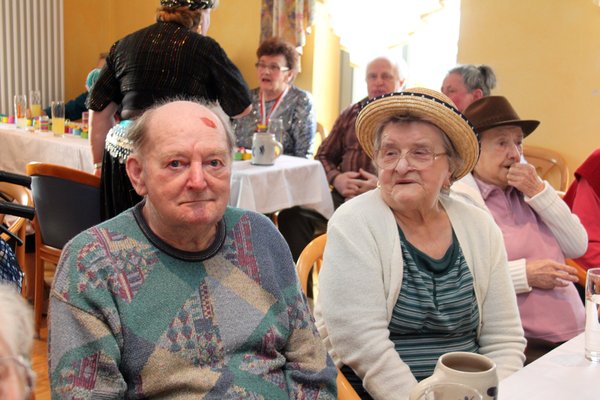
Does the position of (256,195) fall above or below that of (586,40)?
below

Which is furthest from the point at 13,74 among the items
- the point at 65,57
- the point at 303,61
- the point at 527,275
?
the point at 527,275

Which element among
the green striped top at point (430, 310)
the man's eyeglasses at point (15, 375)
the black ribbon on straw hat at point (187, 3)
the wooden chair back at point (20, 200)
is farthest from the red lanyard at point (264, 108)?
the man's eyeglasses at point (15, 375)

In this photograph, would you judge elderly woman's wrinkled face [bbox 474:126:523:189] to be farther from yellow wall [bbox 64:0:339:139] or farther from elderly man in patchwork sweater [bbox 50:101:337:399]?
yellow wall [bbox 64:0:339:139]

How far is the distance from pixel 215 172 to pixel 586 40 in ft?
10.2

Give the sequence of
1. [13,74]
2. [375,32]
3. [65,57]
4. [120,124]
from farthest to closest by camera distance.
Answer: [65,57] < [13,74] < [375,32] < [120,124]

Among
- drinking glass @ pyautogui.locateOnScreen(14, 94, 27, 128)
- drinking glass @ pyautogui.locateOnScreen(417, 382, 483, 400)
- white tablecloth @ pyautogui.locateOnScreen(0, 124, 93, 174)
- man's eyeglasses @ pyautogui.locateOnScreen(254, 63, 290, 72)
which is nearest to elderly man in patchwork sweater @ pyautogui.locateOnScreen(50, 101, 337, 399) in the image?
drinking glass @ pyautogui.locateOnScreen(417, 382, 483, 400)

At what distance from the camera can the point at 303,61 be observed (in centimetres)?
537

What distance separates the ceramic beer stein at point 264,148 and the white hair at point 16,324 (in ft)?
8.77

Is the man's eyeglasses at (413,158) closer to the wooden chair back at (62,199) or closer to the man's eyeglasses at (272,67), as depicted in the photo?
the wooden chair back at (62,199)

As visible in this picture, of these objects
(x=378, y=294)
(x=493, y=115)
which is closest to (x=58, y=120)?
(x=493, y=115)

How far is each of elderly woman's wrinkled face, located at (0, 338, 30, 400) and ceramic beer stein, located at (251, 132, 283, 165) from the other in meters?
2.84

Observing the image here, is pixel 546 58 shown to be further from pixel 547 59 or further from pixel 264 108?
pixel 264 108

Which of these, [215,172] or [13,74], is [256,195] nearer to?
[215,172]

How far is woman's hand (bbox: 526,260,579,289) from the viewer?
7.14 ft
